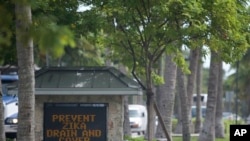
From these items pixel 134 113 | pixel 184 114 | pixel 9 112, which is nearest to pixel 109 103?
pixel 9 112

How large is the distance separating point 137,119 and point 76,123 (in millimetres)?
22801

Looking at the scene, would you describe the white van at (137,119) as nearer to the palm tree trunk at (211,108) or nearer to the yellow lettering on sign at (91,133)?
the palm tree trunk at (211,108)

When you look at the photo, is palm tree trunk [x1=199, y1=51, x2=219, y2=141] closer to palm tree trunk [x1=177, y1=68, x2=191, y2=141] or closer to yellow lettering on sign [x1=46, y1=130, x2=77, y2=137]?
palm tree trunk [x1=177, y1=68, x2=191, y2=141]

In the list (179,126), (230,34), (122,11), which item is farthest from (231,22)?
(179,126)

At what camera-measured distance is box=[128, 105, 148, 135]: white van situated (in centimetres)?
3706

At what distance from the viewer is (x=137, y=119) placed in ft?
123

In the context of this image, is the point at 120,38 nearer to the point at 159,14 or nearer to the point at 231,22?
the point at 159,14

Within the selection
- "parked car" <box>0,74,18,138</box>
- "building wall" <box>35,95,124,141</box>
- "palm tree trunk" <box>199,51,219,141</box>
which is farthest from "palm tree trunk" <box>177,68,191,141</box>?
"building wall" <box>35,95,124,141</box>

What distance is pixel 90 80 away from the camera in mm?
14961

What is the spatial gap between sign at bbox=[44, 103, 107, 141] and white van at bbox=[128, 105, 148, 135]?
21.5 meters

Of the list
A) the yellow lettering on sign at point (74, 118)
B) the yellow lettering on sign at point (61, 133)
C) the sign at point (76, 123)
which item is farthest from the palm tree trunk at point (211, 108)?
the yellow lettering on sign at point (61, 133)

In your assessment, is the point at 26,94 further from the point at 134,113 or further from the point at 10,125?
the point at 134,113

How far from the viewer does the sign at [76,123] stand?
48.3 ft

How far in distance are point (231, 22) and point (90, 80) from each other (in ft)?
11.6
